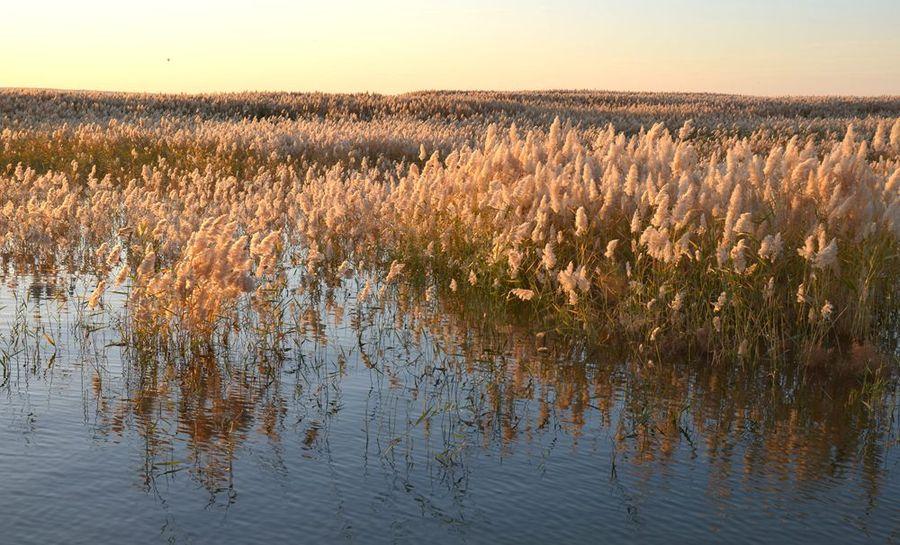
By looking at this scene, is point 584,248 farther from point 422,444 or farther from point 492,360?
point 422,444

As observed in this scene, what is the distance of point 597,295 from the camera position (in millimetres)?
8547

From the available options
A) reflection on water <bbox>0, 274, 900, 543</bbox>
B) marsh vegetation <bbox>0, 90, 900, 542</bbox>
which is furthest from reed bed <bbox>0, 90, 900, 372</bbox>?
reflection on water <bbox>0, 274, 900, 543</bbox>

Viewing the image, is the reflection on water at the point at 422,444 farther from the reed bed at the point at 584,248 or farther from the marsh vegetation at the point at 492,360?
the reed bed at the point at 584,248

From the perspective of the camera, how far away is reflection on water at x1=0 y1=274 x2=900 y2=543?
→ 4438mm

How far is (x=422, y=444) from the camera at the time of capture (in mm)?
5363

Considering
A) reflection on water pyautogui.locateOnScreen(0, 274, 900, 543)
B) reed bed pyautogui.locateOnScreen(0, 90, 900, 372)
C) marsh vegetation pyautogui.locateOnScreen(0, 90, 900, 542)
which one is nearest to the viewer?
reflection on water pyautogui.locateOnScreen(0, 274, 900, 543)

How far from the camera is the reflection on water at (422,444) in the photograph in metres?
4.44

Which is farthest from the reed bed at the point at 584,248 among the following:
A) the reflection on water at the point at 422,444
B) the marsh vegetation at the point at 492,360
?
the reflection on water at the point at 422,444

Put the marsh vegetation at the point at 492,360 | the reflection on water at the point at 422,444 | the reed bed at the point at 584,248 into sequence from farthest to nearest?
the reed bed at the point at 584,248 < the marsh vegetation at the point at 492,360 < the reflection on water at the point at 422,444

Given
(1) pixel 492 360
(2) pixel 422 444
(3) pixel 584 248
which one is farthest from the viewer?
(3) pixel 584 248

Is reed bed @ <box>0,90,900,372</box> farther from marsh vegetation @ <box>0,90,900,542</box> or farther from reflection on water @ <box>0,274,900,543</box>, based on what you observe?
reflection on water @ <box>0,274,900,543</box>

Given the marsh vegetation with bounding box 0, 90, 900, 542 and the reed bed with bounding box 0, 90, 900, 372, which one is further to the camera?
the reed bed with bounding box 0, 90, 900, 372

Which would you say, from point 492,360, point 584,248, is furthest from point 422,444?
point 584,248

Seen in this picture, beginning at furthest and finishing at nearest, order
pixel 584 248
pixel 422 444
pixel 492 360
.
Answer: pixel 584 248
pixel 492 360
pixel 422 444
